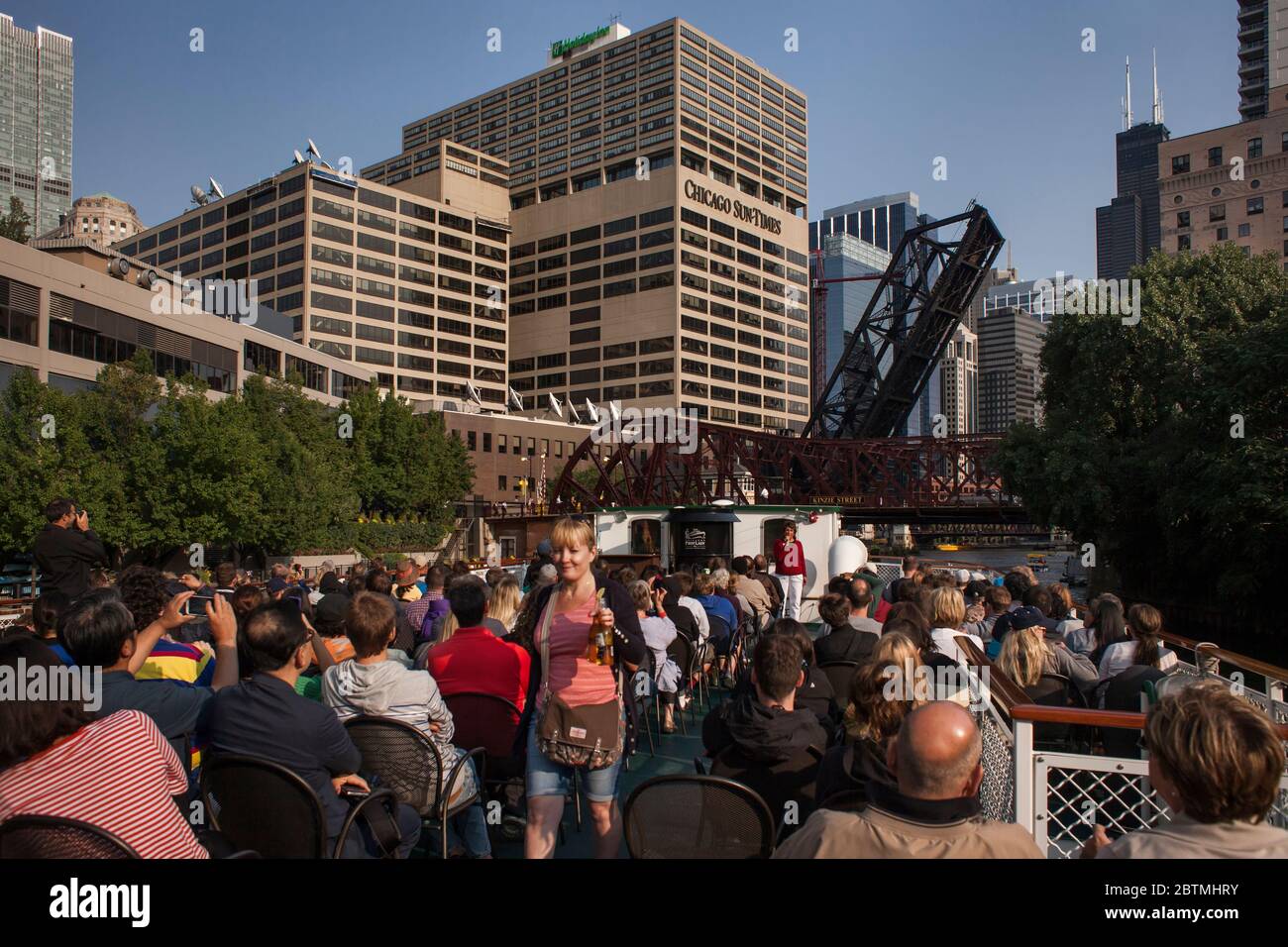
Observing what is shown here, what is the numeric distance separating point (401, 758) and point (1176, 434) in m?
23.6

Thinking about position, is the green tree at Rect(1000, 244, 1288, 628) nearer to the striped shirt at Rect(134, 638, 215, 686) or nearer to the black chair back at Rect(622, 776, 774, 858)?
the black chair back at Rect(622, 776, 774, 858)

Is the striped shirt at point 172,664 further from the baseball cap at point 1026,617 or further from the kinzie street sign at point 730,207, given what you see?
the kinzie street sign at point 730,207

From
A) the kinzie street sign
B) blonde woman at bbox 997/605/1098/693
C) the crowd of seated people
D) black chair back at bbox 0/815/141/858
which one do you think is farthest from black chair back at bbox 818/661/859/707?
the kinzie street sign

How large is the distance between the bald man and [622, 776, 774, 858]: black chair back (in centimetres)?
69

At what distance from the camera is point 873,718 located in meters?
3.80

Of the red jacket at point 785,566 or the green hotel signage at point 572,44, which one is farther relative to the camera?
the green hotel signage at point 572,44

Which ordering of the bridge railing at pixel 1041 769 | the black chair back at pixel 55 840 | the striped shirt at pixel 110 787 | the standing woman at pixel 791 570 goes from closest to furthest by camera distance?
1. the black chair back at pixel 55 840
2. the striped shirt at pixel 110 787
3. the bridge railing at pixel 1041 769
4. the standing woman at pixel 791 570

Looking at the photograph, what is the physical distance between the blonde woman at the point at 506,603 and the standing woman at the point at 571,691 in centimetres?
267

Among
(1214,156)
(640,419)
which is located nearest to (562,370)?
(640,419)

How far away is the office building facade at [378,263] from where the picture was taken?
83562 mm

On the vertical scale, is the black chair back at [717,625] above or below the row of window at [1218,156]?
below

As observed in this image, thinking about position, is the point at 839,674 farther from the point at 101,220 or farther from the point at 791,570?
the point at 101,220

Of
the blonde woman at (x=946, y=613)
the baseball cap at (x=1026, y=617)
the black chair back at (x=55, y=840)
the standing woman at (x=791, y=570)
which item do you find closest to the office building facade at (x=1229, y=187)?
the standing woman at (x=791, y=570)
